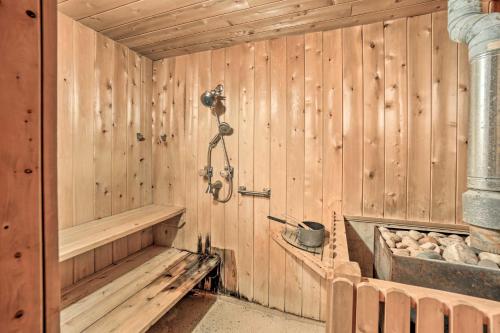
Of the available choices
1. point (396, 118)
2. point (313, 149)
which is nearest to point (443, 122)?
point (396, 118)

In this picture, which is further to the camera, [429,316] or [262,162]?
[262,162]

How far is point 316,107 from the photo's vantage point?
5.94ft

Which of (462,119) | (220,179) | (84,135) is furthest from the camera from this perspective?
(220,179)

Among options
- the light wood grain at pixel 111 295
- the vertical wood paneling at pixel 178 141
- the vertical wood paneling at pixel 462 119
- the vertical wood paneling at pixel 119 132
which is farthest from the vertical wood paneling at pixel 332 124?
the vertical wood paneling at pixel 119 132

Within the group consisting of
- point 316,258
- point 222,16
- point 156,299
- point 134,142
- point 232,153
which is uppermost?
point 222,16

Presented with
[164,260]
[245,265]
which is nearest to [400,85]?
[245,265]

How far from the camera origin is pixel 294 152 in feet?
6.17

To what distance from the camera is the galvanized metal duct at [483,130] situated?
1.00m

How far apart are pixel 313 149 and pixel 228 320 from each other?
4.98ft

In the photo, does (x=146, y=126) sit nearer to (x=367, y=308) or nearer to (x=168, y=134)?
(x=168, y=134)

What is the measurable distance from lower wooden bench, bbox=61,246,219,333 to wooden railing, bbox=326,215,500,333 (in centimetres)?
111

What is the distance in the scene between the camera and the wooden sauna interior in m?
1.51

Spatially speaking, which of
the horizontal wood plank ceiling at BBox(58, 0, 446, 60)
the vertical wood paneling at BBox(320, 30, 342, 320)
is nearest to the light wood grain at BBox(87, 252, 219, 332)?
the vertical wood paneling at BBox(320, 30, 342, 320)

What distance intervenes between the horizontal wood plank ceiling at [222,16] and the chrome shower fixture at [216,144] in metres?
0.44
